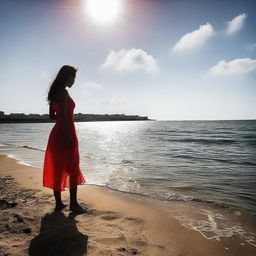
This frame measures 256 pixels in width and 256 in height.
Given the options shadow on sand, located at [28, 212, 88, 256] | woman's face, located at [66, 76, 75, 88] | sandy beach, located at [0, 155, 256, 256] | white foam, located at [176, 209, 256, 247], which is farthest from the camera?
woman's face, located at [66, 76, 75, 88]

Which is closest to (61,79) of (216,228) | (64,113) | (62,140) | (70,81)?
(70,81)

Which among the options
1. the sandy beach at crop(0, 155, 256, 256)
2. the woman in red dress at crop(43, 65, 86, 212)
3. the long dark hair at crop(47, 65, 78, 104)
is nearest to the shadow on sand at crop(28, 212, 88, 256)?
the sandy beach at crop(0, 155, 256, 256)

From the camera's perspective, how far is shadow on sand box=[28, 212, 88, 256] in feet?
7.48

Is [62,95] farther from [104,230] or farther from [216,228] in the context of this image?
[216,228]

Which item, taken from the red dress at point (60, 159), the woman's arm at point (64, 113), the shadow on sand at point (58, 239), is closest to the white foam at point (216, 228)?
the shadow on sand at point (58, 239)

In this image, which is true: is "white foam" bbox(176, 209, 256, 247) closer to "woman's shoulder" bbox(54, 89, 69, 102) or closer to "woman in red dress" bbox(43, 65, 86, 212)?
"woman in red dress" bbox(43, 65, 86, 212)

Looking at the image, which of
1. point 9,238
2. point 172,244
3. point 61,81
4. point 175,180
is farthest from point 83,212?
point 175,180

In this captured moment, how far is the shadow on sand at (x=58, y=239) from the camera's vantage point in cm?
228

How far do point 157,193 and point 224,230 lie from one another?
1.90m

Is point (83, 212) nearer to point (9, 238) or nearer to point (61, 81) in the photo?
point (9, 238)

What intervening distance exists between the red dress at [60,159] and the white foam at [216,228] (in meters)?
1.95

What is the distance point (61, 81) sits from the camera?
3291mm

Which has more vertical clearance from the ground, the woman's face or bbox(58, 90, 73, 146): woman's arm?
the woman's face

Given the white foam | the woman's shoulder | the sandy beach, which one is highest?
the woman's shoulder
